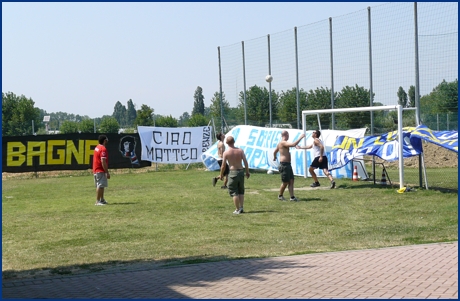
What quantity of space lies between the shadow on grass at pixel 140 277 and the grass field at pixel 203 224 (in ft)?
0.49

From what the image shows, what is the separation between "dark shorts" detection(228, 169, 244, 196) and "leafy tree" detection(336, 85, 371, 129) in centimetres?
1273

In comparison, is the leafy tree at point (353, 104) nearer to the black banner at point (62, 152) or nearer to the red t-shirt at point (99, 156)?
the black banner at point (62, 152)

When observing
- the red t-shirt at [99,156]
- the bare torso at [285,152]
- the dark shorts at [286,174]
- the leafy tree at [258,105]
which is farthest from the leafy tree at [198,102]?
the dark shorts at [286,174]

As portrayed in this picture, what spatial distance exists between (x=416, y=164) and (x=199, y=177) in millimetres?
10355

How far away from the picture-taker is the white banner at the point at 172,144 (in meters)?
32.8

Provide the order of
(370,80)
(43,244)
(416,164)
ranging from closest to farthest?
(43,244)
(370,80)
(416,164)

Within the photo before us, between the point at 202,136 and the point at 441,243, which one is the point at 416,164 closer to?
the point at 202,136

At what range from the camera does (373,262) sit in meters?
9.32

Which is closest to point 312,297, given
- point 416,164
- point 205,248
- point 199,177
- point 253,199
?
point 205,248

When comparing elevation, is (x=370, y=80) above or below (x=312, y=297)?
above

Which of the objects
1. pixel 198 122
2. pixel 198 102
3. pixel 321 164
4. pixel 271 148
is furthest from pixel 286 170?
pixel 198 102

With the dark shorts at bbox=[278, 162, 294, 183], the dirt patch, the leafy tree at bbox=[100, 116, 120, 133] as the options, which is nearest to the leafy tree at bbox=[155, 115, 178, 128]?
the leafy tree at bbox=[100, 116, 120, 133]

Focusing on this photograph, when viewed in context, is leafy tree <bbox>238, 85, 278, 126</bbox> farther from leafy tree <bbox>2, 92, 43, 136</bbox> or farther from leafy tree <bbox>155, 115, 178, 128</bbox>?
leafy tree <bbox>2, 92, 43, 136</bbox>

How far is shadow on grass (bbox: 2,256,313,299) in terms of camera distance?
788 cm
